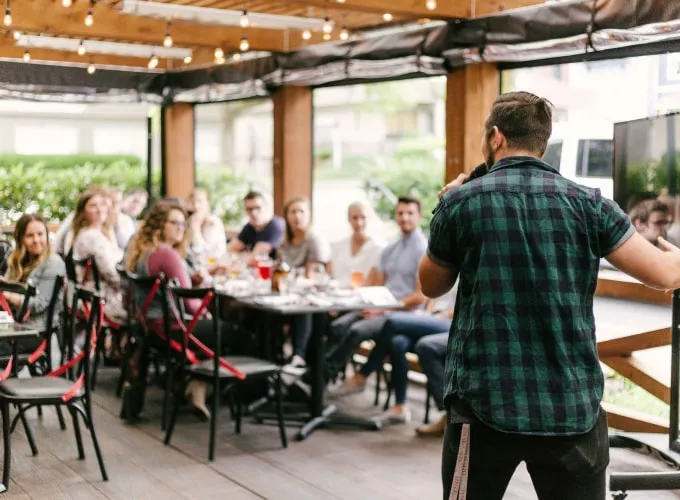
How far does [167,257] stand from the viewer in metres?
5.84

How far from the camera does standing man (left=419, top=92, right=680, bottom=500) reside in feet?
7.07

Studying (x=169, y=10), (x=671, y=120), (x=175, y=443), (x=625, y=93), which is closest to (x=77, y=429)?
(x=175, y=443)

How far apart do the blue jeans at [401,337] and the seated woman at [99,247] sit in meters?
1.93

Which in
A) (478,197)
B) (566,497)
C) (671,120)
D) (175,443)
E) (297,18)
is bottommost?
(175,443)

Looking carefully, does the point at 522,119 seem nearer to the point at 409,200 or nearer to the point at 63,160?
the point at 409,200

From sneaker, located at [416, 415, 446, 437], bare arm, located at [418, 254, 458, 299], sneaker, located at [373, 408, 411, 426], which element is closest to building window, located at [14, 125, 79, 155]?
sneaker, located at [373, 408, 411, 426]

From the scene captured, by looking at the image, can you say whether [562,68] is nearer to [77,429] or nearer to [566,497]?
[77,429]

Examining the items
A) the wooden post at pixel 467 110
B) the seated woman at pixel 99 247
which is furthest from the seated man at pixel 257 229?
the wooden post at pixel 467 110

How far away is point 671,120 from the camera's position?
4414mm

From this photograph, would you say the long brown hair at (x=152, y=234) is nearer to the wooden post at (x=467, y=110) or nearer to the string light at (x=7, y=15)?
the string light at (x=7, y=15)

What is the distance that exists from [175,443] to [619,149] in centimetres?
295

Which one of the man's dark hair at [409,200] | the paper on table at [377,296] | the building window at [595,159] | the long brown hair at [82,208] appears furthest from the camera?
the long brown hair at [82,208]

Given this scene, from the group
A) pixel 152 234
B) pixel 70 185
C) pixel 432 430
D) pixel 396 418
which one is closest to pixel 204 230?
pixel 70 185

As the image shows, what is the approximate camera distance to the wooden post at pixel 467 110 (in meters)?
6.79
